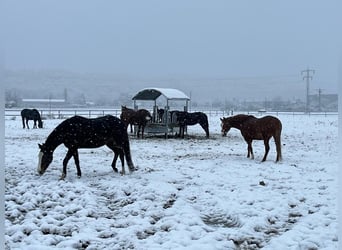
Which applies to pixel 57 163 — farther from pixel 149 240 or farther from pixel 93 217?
→ pixel 149 240

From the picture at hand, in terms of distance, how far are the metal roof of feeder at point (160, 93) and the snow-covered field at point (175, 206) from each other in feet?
33.6

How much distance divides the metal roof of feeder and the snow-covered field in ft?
33.6

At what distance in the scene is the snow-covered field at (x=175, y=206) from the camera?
219 inches

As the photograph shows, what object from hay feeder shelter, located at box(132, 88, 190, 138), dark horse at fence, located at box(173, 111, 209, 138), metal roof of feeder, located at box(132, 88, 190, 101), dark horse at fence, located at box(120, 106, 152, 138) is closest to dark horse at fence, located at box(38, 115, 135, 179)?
dark horse at fence, located at box(120, 106, 152, 138)

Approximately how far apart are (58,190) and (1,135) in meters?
3.51

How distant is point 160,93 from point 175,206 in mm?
16127

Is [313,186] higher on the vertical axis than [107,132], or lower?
lower

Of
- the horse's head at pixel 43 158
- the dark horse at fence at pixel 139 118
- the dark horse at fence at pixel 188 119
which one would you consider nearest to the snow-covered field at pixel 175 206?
the horse's head at pixel 43 158

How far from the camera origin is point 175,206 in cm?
712

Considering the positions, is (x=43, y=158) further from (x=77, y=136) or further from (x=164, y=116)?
(x=164, y=116)

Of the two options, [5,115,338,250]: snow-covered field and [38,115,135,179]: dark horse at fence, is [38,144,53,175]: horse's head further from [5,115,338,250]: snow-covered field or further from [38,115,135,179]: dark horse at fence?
[5,115,338,250]: snow-covered field

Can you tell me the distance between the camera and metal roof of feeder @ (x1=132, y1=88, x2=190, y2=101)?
22.0m

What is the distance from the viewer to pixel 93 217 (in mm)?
6684

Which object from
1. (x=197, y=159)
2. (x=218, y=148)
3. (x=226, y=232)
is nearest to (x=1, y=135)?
(x=226, y=232)
